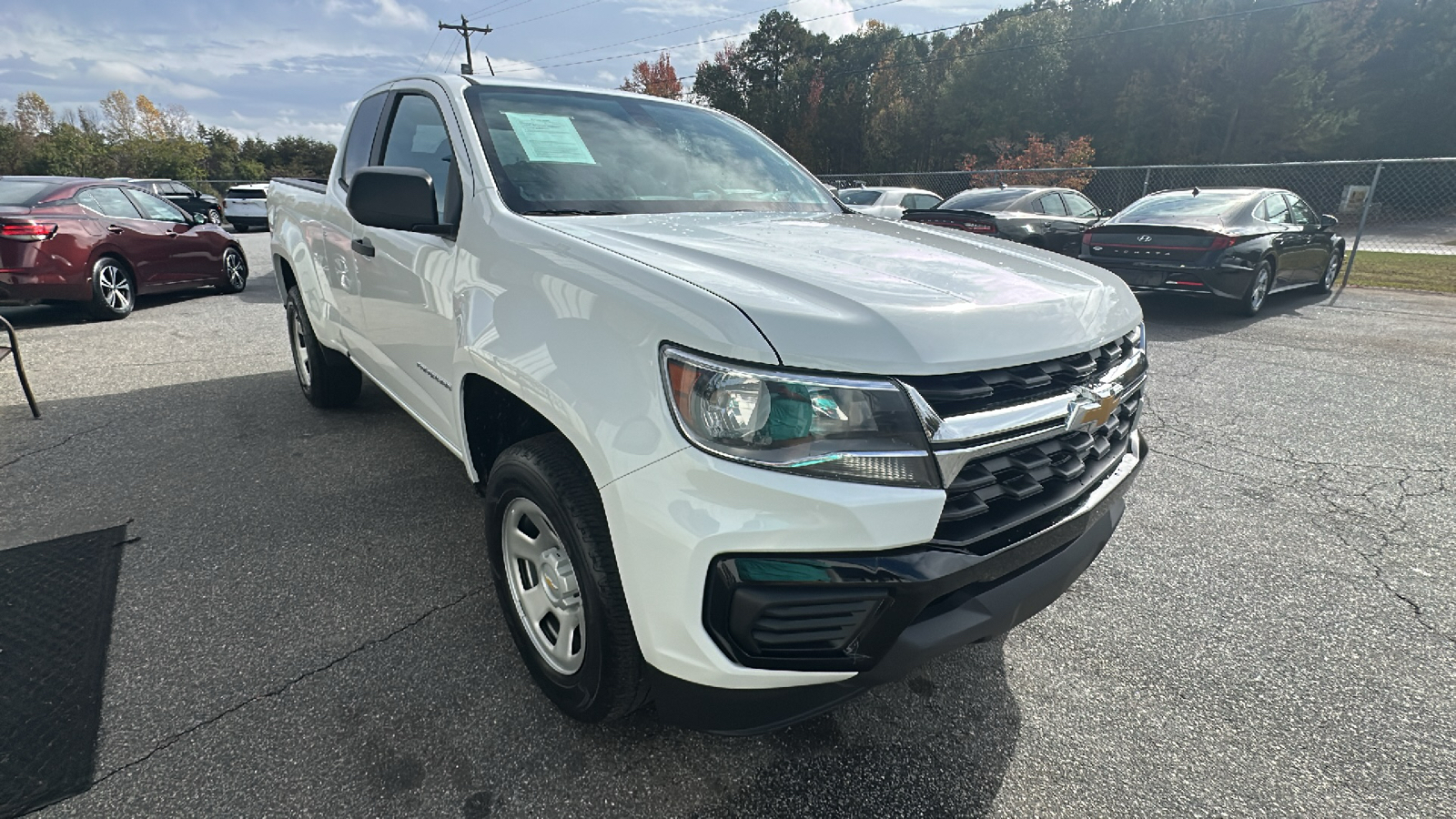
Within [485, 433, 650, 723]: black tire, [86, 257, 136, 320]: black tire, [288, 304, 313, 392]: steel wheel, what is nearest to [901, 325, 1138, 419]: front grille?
[485, 433, 650, 723]: black tire

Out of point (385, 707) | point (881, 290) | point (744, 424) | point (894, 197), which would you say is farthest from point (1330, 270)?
point (385, 707)

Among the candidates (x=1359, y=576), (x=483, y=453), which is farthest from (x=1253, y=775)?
(x=483, y=453)

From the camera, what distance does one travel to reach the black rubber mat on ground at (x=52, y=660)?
182 cm

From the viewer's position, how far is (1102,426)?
188cm

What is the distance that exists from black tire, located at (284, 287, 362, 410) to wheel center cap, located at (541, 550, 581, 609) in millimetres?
2958

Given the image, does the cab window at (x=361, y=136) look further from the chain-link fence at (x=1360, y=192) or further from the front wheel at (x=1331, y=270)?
the chain-link fence at (x=1360, y=192)

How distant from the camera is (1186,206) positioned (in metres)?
8.44

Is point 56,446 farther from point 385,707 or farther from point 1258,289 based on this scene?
point 1258,289

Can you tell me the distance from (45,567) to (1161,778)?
3.91 m

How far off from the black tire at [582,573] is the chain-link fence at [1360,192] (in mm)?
13746

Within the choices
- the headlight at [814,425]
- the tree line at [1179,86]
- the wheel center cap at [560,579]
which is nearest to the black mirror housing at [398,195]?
the wheel center cap at [560,579]

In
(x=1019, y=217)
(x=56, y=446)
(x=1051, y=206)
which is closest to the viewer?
(x=56, y=446)

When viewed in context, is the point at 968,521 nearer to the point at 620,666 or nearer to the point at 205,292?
the point at 620,666

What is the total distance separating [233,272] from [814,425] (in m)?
10.9
